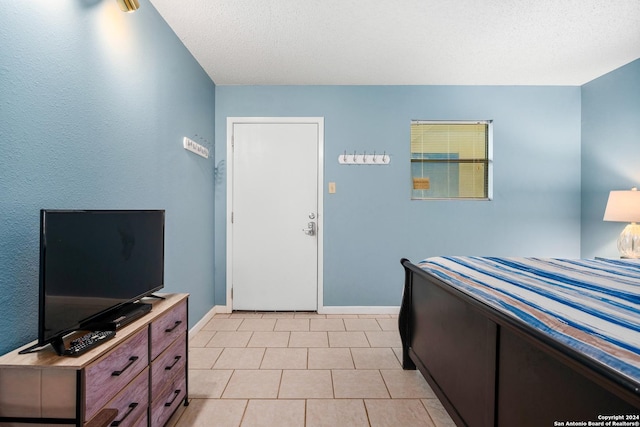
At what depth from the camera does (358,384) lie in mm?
2018

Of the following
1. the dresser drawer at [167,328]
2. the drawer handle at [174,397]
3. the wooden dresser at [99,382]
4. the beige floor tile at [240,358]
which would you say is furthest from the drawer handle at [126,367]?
the beige floor tile at [240,358]

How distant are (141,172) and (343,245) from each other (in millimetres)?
2123

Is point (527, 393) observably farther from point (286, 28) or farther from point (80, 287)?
point (286, 28)

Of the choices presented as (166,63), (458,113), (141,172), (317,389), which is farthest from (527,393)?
(458,113)

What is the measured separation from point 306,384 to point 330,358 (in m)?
0.39

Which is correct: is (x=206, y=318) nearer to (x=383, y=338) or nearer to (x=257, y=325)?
(x=257, y=325)

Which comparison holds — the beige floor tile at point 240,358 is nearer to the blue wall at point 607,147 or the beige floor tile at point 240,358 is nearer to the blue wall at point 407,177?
the blue wall at point 407,177

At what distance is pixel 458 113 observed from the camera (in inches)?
134

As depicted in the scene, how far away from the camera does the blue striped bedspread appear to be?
32.3 inches

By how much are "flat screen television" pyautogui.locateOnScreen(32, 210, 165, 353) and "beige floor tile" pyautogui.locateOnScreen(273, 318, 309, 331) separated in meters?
1.62

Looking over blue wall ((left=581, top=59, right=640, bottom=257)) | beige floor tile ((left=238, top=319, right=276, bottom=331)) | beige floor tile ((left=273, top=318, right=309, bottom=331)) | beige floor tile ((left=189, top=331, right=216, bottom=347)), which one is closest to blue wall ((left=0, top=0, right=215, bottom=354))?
beige floor tile ((left=189, top=331, right=216, bottom=347))

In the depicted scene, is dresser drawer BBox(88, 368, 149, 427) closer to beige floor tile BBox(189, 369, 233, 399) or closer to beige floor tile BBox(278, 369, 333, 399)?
beige floor tile BBox(189, 369, 233, 399)

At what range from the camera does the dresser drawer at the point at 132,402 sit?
116 centimetres

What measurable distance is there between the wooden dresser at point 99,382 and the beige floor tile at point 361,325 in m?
1.82
